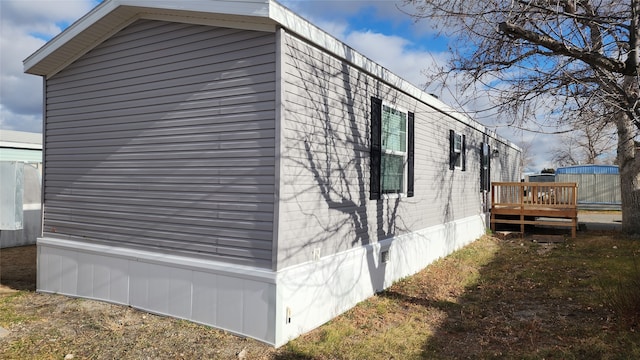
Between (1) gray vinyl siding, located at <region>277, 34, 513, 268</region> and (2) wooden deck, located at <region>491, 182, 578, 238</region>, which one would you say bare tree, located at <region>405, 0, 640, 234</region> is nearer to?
(1) gray vinyl siding, located at <region>277, 34, 513, 268</region>

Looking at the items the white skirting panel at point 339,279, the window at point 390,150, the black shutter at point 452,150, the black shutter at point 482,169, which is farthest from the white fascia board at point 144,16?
the black shutter at point 482,169

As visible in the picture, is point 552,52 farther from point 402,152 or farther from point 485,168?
point 485,168

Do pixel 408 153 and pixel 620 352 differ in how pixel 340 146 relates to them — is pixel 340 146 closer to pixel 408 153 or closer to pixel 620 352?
pixel 408 153

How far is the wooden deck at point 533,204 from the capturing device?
11.6 meters

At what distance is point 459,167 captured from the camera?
10.4 metres

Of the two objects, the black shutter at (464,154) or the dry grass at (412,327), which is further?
the black shutter at (464,154)

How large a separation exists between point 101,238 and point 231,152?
2.60 meters

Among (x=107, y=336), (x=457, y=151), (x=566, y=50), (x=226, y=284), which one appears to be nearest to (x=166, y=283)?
(x=107, y=336)

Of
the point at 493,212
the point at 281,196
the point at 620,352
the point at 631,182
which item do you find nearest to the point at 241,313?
the point at 281,196

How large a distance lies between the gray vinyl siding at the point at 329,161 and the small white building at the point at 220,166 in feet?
0.08

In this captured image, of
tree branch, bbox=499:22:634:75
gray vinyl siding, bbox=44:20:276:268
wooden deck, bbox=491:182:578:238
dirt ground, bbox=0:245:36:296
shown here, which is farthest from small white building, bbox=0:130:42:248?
wooden deck, bbox=491:182:578:238

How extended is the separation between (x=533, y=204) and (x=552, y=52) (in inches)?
322

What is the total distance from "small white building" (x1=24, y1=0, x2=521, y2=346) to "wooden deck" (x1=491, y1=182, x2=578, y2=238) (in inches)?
261

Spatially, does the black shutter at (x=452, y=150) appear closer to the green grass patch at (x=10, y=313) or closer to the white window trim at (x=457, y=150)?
the white window trim at (x=457, y=150)
